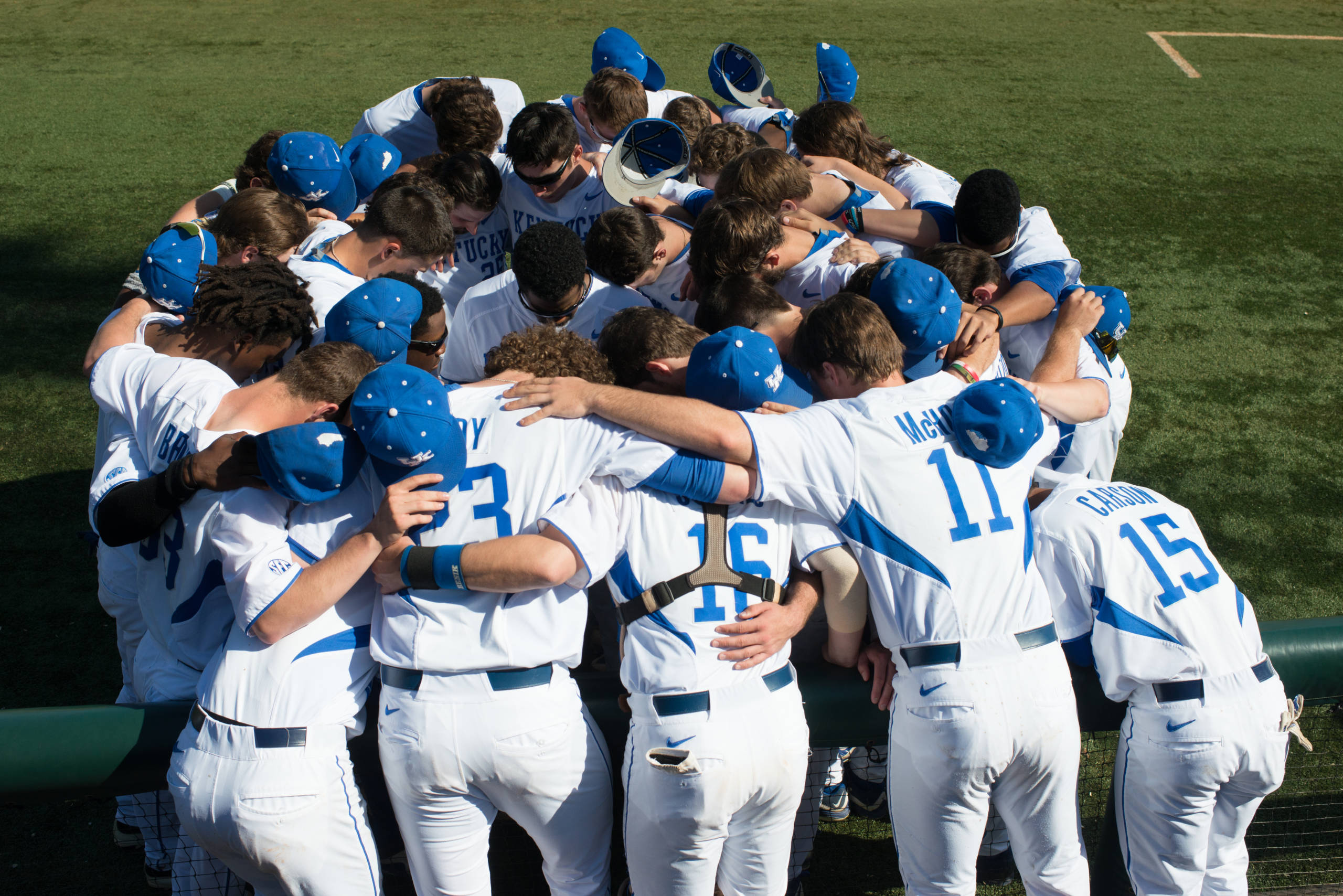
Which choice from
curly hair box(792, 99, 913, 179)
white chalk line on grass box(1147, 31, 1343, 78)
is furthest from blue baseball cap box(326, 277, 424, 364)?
white chalk line on grass box(1147, 31, 1343, 78)

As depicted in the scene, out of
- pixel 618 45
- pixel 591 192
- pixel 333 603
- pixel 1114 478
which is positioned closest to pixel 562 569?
pixel 333 603

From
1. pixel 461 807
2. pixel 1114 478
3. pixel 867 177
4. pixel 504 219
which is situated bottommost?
pixel 1114 478

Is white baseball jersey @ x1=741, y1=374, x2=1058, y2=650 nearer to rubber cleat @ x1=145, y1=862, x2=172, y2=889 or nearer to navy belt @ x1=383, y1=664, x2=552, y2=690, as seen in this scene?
navy belt @ x1=383, y1=664, x2=552, y2=690

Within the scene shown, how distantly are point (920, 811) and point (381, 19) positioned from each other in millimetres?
12720

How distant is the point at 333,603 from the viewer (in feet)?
7.04

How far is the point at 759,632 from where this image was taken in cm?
219

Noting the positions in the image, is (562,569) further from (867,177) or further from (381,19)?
(381,19)

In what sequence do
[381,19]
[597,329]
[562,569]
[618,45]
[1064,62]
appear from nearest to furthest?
[562,569]
[597,329]
[618,45]
[1064,62]
[381,19]

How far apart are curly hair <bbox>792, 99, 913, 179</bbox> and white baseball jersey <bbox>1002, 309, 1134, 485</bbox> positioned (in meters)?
1.51

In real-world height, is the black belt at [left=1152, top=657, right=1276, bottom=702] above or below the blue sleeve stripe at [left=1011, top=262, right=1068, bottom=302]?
below

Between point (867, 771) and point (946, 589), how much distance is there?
1116mm

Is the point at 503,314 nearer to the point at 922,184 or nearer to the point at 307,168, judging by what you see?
the point at 307,168

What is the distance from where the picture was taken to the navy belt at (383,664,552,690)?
2.14 m

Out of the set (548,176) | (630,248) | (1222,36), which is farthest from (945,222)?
(1222,36)
